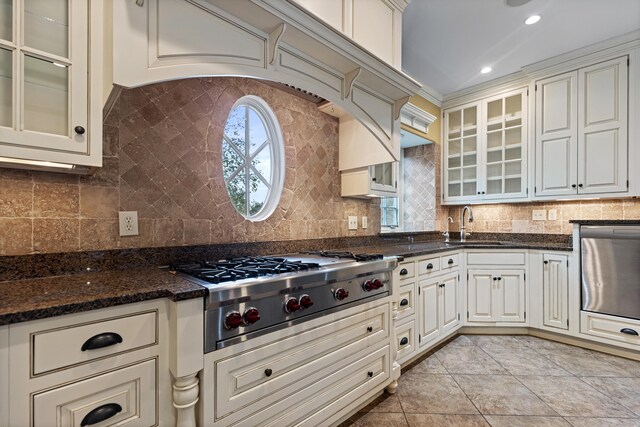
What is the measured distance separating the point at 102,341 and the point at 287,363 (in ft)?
2.43

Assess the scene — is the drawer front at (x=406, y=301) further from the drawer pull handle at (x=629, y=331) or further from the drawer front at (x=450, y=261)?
the drawer pull handle at (x=629, y=331)

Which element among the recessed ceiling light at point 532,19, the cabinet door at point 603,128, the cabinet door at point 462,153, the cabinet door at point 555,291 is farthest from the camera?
the cabinet door at point 462,153

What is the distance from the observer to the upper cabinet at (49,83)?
101 centimetres

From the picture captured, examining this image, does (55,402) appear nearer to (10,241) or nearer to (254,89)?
(10,241)

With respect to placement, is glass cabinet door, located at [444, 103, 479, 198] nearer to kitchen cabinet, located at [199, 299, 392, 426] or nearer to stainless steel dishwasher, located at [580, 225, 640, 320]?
stainless steel dishwasher, located at [580, 225, 640, 320]

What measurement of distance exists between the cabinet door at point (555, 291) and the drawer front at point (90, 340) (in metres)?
3.33

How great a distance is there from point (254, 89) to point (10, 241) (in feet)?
4.92

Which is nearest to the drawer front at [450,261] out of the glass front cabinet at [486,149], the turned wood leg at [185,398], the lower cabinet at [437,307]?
the lower cabinet at [437,307]

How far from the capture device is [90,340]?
95cm

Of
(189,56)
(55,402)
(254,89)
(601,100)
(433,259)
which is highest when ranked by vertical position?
(601,100)

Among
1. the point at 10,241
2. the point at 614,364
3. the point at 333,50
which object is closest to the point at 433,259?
the point at 614,364

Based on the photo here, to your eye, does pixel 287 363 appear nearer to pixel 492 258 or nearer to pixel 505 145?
pixel 492 258

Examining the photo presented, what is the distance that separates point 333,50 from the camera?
169 centimetres

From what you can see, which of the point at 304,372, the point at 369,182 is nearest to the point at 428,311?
the point at 369,182
